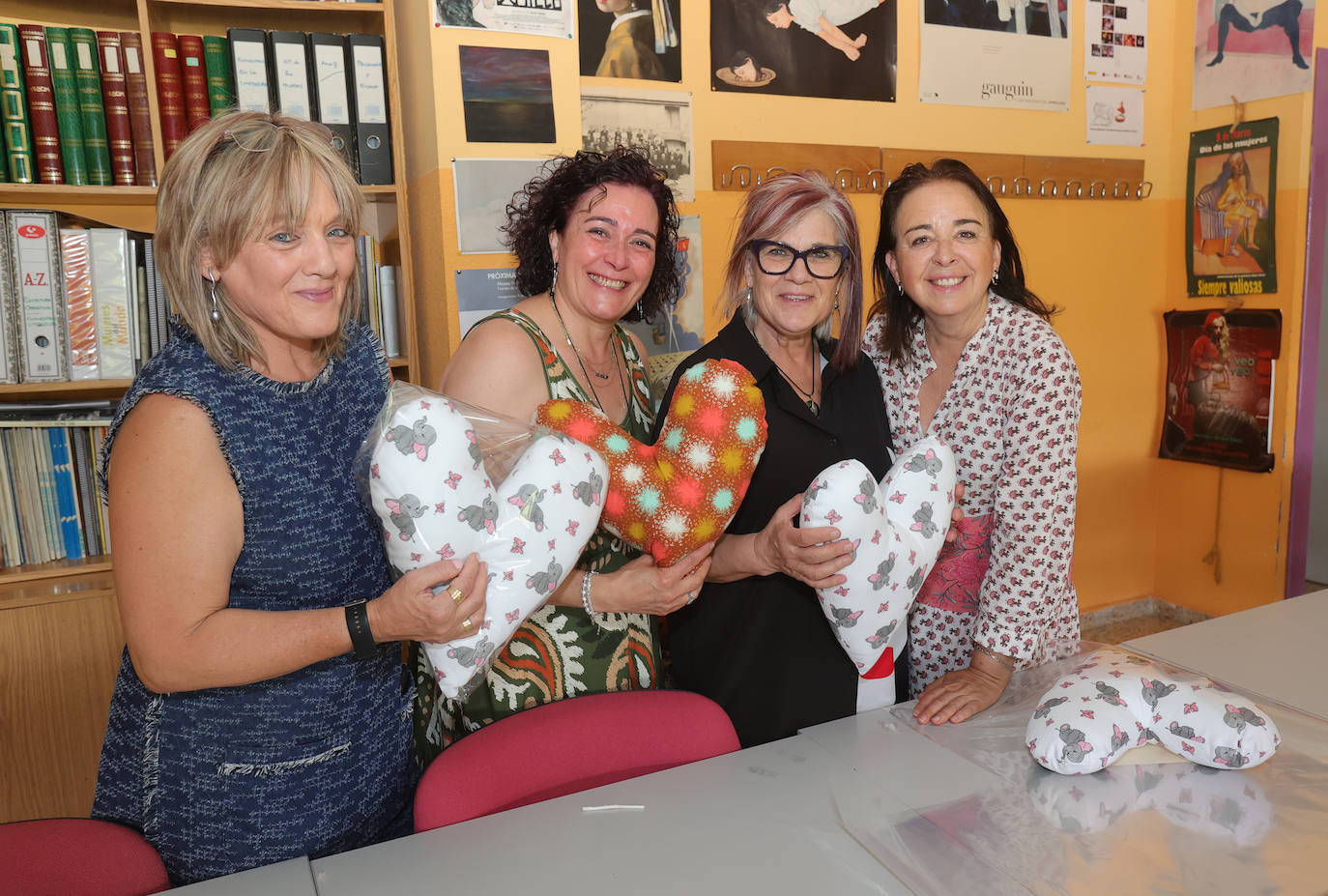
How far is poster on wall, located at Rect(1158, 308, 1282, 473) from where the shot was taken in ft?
10.1

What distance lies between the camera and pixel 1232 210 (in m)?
3.14

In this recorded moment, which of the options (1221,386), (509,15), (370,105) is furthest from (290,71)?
(1221,386)

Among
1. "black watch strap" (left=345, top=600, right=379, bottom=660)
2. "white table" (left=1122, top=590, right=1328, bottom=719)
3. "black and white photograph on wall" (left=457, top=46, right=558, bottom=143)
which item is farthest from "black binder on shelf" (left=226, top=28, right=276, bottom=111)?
"white table" (left=1122, top=590, right=1328, bottom=719)

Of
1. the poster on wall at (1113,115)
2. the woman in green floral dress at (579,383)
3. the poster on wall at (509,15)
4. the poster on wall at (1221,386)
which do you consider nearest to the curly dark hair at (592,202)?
the woman in green floral dress at (579,383)

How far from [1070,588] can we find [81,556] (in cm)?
228

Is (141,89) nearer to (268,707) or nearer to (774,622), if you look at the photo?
(268,707)

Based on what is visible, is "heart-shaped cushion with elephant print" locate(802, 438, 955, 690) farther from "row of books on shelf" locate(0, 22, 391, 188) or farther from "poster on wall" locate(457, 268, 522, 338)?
"row of books on shelf" locate(0, 22, 391, 188)

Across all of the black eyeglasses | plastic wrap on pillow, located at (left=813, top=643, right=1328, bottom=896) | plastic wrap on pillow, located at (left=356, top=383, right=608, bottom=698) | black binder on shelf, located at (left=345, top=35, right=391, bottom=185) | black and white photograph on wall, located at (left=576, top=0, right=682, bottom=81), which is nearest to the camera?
plastic wrap on pillow, located at (left=813, top=643, right=1328, bottom=896)

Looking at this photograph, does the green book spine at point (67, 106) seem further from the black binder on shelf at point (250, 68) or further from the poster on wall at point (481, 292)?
the poster on wall at point (481, 292)

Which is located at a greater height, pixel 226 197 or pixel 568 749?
pixel 226 197

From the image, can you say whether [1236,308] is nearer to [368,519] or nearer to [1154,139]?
[1154,139]

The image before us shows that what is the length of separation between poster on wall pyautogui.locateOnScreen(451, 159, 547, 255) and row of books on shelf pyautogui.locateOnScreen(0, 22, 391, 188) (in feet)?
1.19

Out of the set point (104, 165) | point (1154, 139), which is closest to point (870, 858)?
point (104, 165)

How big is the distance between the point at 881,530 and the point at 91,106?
208cm
